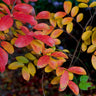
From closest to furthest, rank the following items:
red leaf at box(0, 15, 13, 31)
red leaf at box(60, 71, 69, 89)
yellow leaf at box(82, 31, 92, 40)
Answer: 1. red leaf at box(0, 15, 13, 31)
2. red leaf at box(60, 71, 69, 89)
3. yellow leaf at box(82, 31, 92, 40)

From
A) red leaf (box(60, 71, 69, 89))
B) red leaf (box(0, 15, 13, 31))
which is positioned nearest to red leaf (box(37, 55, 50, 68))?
red leaf (box(60, 71, 69, 89))

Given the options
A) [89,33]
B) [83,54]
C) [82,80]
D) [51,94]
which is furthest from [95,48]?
[51,94]

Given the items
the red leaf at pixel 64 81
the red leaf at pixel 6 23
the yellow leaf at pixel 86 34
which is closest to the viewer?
the red leaf at pixel 6 23

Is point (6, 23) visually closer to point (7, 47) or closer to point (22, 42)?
point (22, 42)

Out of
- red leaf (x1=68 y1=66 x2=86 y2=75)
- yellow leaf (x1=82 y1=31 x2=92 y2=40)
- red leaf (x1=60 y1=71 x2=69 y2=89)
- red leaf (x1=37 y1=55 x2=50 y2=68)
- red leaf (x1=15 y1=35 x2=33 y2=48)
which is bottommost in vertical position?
red leaf (x1=60 y1=71 x2=69 y2=89)

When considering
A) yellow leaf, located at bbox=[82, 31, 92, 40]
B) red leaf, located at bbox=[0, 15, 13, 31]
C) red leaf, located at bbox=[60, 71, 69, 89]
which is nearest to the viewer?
red leaf, located at bbox=[0, 15, 13, 31]

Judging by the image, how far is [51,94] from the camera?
5.49 feet

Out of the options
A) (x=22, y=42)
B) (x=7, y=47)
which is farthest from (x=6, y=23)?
(x=7, y=47)

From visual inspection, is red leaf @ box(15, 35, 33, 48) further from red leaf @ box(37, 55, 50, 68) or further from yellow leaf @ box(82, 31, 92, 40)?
yellow leaf @ box(82, 31, 92, 40)

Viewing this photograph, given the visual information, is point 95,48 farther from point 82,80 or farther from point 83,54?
point 83,54

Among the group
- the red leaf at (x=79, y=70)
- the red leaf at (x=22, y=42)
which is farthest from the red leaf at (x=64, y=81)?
the red leaf at (x=22, y=42)

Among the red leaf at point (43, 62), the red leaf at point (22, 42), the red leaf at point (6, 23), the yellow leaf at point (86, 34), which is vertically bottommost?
the red leaf at point (43, 62)

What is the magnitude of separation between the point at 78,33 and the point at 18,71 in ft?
3.28

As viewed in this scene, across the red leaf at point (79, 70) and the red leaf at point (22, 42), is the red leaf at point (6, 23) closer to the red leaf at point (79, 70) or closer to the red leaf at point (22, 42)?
the red leaf at point (22, 42)
